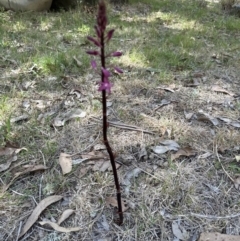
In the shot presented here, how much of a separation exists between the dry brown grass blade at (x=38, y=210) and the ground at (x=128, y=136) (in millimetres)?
20

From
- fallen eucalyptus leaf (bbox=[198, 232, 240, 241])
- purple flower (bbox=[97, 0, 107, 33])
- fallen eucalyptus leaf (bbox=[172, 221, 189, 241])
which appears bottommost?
fallen eucalyptus leaf (bbox=[172, 221, 189, 241])

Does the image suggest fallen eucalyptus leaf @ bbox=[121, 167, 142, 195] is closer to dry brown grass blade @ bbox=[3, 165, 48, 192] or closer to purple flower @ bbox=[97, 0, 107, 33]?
dry brown grass blade @ bbox=[3, 165, 48, 192]

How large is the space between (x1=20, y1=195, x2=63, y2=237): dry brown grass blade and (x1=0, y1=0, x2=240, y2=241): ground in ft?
0.06

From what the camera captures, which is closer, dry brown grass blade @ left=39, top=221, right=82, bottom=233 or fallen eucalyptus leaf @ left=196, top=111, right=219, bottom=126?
dry brown grass blade @ left=39, top=221, right=82, bottom=233

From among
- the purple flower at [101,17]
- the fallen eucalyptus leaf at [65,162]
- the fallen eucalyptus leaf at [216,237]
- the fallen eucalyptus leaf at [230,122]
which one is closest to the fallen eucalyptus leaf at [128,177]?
the fallen eucalyptus leaf at [65,162]

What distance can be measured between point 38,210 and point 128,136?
27.8 inches

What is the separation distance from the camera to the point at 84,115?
7.04ft

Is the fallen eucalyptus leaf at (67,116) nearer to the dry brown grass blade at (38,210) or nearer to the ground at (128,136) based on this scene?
the ground at (128,136)

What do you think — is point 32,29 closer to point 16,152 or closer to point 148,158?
point 16,152

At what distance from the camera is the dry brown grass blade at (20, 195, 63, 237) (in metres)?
1.43

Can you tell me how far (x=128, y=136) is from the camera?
195 centimetres

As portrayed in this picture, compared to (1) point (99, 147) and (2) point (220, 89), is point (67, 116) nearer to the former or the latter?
(1) point (99, 147)

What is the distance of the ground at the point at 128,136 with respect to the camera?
58.7 inches

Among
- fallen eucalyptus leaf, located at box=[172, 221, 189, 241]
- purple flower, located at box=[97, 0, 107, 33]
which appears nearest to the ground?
fallen eucalyptus leaf, located at box=[172, 221, 189, 241]
